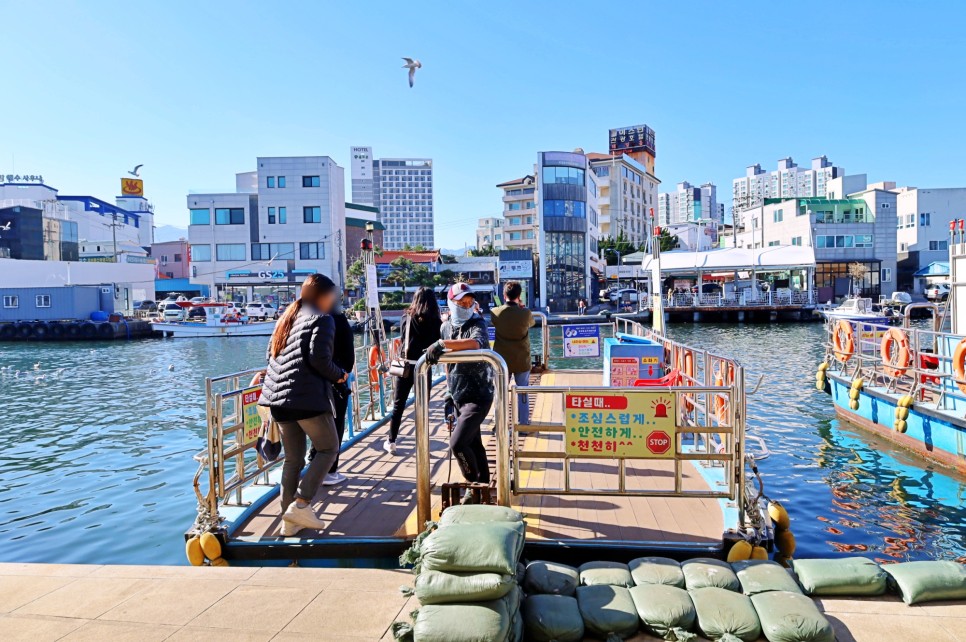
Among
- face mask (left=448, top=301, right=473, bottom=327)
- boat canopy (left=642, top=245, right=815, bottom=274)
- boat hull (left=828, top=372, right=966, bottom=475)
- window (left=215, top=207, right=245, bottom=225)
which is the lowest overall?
boat hull (left=828, top=372, right=966, bottom=475)

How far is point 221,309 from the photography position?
47781mm

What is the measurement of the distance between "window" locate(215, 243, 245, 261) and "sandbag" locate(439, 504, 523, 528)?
2554 inches

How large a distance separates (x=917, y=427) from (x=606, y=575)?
30.3 ft

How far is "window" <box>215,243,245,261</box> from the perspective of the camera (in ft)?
212

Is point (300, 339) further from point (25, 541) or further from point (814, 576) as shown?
point (25, 541)

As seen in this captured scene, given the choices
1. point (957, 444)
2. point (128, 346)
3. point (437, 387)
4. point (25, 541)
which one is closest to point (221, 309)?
point (128, 346)

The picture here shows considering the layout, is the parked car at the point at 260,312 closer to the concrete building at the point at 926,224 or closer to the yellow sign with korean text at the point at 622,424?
the yellow sign with korean text at the point at 622,424

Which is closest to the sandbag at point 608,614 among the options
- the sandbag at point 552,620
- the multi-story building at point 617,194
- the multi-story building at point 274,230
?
the sandbag at point 552,620

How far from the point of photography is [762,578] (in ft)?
13.4

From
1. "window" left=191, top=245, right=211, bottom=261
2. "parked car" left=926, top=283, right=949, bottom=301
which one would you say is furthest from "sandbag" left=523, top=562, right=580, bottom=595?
"window" left=191, top=245, right=211, bottom=261

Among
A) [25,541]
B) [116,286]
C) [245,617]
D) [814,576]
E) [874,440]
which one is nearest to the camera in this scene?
[245,617]

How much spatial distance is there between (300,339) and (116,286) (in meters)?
55.3

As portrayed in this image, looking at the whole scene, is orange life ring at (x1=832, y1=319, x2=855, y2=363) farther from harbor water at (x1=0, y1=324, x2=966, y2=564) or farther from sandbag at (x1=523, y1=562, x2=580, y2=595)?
sandbag at (x1=523, y1=562, x2=580, y2=595)

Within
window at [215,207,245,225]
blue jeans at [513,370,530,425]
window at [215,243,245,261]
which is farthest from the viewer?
window at [215,243,245,261]
